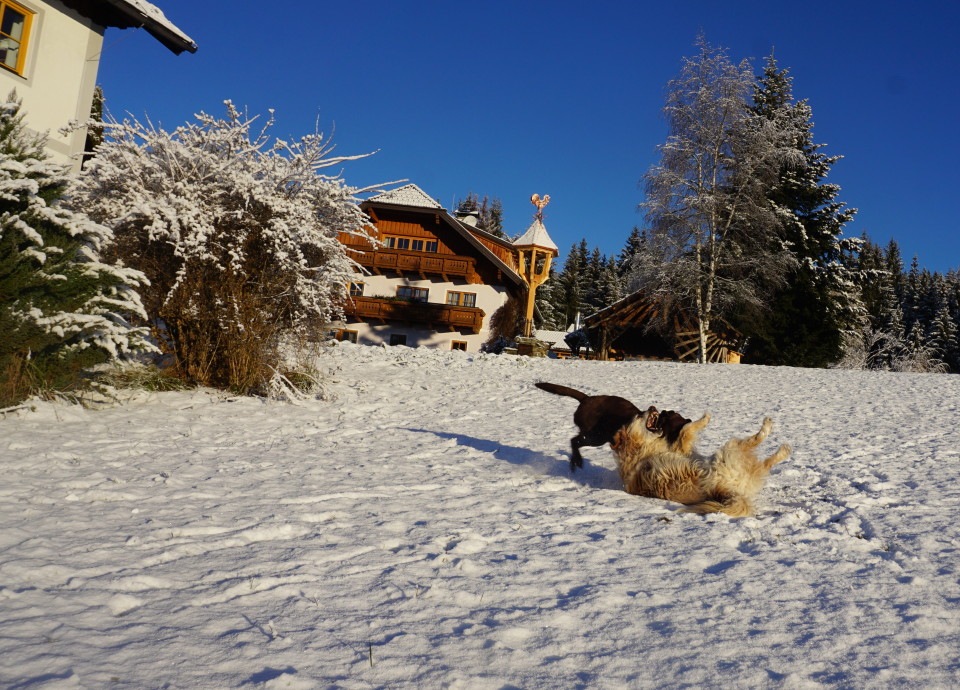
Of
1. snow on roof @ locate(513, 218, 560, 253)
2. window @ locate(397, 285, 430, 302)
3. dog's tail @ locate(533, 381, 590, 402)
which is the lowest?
dog's tail @ locate(533, 381, 590, 402)

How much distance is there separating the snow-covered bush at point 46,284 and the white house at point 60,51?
489 centimetres

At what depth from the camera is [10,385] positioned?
7195 millimetres

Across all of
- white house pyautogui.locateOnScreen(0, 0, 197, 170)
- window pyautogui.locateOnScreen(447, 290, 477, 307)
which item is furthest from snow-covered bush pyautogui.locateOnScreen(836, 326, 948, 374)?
white house pyautogui.locateOnScreen(0, 0, 197, 170)

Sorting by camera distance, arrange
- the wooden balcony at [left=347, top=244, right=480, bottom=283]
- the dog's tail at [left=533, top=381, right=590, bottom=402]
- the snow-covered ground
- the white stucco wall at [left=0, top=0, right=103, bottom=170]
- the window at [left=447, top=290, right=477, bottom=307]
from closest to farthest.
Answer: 1. the snow-covered ground
2. the dog's tail at [left=533, top=381, right=590, bottom=402]
3. the white stucco wall at [left=0, top=0, right=103, bottom=170]
4. the wooden balcony at [left=347, top=244, right=480, bottom=283]
5. the window at [left=447, top=290, right=477, bottom=307]

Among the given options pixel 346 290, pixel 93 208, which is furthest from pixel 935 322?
pixel 93 208

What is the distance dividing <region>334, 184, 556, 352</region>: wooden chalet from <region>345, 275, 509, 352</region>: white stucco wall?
0.05 m

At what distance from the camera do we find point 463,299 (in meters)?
35.4

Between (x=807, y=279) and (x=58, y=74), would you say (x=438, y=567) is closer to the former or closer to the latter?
(x=58, y=74)

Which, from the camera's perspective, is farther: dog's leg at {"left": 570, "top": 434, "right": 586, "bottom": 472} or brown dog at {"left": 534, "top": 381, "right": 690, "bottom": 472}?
dog's leg at {"left": 570, "top": 434, "right": 586, "bottom": 472}

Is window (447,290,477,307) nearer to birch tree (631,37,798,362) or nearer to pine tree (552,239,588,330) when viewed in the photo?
birch tree (631,37,798,362)

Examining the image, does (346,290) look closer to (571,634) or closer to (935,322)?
(571,634)

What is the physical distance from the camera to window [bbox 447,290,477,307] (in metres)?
35.4

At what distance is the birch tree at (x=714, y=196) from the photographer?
24.3 meters

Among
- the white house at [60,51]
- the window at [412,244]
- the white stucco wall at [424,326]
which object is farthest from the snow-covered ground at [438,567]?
the window at [412,244]
